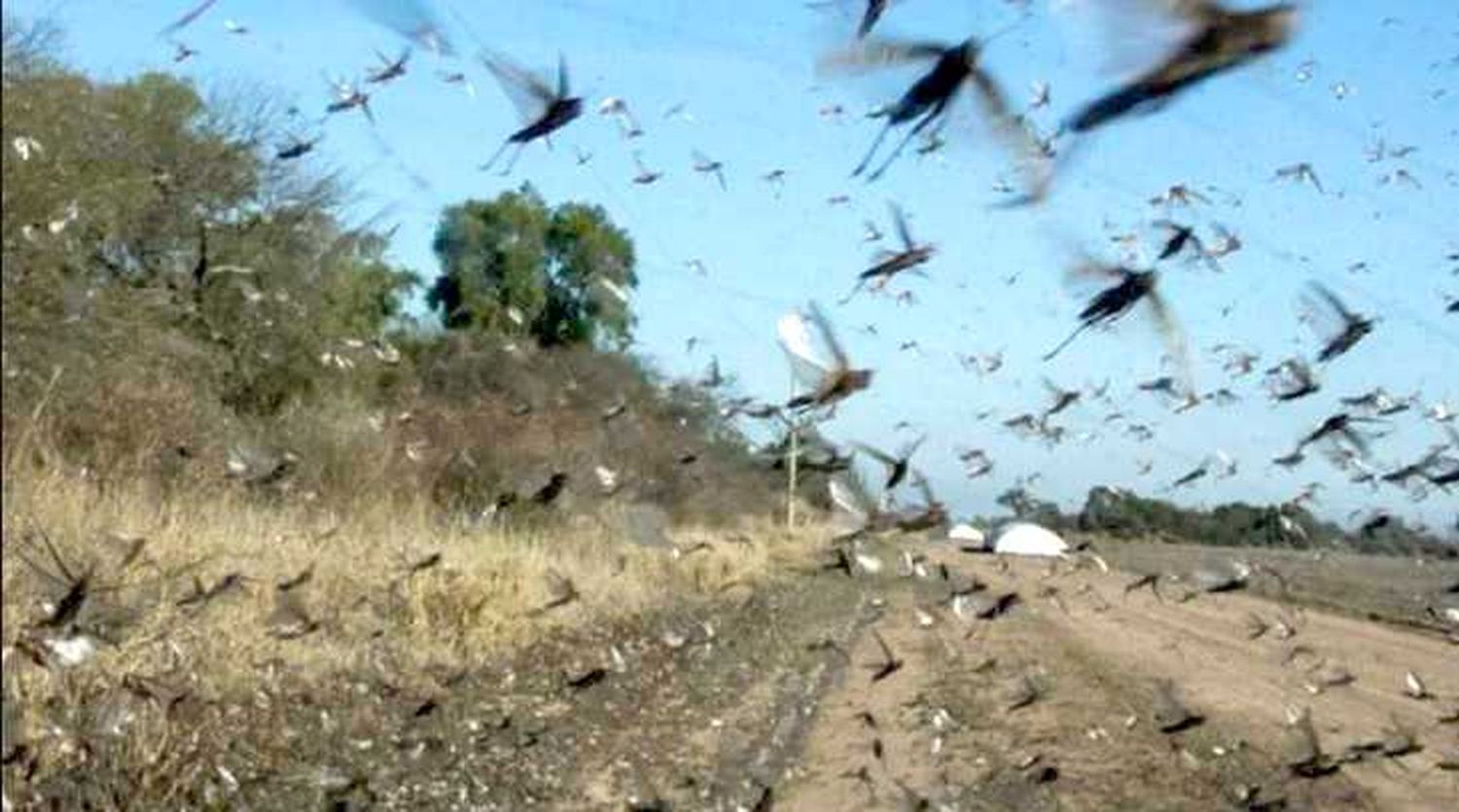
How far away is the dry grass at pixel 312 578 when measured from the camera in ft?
15.6

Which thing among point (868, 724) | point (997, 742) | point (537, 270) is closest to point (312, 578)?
point (537, 270)

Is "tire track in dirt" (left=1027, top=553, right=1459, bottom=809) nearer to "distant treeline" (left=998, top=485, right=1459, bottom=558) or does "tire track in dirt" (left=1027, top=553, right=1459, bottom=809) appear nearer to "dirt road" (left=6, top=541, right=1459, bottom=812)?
"dirt road" (left=6, top=541, right=1459, bottom=812)

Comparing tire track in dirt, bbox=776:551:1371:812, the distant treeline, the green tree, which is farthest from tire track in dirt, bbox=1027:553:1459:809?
the green tree

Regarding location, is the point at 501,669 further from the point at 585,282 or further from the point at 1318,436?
the point at 1318,436

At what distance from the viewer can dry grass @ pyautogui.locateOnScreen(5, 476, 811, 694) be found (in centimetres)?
475

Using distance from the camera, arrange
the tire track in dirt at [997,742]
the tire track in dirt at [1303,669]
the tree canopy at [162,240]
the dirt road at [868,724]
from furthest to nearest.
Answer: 1. the tire track in dirt at [1303,669]
2. the tire track in dirt at [997,742]
3. the dirt road at [868,724]
4. the tree canopy at [162,240]

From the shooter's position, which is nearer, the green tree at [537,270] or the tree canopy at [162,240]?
the tree canopy at [162,240]

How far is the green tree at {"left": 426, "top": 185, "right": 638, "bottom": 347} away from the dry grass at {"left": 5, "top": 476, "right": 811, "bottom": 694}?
46.6 inches

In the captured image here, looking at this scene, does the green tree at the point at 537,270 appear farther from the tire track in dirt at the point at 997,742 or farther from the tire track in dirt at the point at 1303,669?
the tire track in dirt at the point at 1303,669

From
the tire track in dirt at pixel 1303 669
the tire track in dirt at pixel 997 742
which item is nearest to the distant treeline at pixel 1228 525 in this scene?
the tire track in dirt at pixel 997 742

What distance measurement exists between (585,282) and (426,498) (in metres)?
7.43

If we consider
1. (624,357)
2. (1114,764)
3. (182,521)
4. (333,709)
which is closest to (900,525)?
(182,521)

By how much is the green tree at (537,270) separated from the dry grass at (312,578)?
3.88 feet

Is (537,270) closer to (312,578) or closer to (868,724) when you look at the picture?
(312,578)
